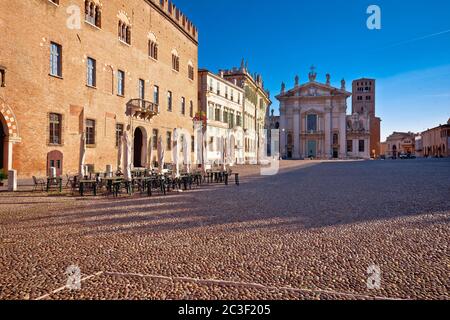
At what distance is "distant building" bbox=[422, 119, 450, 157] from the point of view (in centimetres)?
8769

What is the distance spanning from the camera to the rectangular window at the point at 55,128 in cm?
1897

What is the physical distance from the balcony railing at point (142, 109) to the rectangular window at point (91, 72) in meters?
3.71

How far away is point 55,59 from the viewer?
19344 mm

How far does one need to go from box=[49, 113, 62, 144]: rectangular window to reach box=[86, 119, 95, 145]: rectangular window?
2.29m

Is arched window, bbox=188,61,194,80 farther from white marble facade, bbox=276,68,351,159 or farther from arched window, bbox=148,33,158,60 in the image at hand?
white marble facade, bbox=276,68,351,159

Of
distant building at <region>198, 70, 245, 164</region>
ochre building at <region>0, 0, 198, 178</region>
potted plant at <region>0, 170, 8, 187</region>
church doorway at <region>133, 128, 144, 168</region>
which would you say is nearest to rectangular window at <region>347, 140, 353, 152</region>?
distant building at <region>198, 70, 245, 164</region>

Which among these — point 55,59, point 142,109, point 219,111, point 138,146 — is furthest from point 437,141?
point 55,59

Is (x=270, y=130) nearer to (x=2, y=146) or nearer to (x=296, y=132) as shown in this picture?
(x=296, y=132)

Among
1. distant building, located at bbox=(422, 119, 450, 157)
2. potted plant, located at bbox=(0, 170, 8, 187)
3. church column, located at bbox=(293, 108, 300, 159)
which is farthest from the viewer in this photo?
distant building, located at bbox=(422, 119, 450, 157)

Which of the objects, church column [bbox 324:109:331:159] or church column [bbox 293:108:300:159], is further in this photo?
church column [bbox 293:108:300:159]

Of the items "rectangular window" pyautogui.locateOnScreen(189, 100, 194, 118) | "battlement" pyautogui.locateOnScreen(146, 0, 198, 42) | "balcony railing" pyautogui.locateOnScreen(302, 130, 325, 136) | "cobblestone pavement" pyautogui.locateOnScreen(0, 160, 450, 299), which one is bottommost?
"cobblestone pavement" pyautogui.locateOnScreen(0, 160, 450, 299)

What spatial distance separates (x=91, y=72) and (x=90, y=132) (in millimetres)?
3974

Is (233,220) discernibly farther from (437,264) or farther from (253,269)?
(437,264)

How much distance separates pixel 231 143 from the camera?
119 ft
